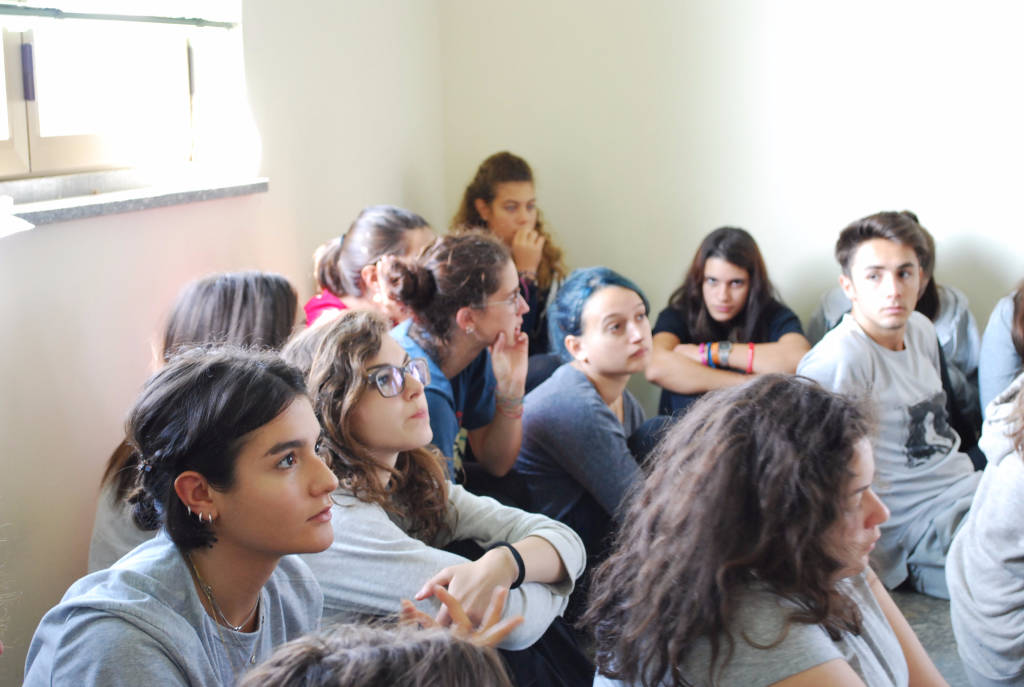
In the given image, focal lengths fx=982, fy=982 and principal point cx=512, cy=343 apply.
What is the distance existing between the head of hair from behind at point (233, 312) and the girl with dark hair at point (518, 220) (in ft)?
5.28

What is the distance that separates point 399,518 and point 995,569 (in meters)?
1.21

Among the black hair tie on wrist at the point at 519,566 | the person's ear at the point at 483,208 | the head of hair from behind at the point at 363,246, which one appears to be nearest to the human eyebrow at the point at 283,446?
the black hair tie on wrist at the point at 519,566

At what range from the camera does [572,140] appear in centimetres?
421

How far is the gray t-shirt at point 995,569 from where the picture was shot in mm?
1937

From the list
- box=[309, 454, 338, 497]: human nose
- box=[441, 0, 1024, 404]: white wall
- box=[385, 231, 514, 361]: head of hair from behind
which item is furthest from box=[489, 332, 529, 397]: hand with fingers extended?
box=[441, 0, 1024, 404]: white wall

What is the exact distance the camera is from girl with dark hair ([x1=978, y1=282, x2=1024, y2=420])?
3305 millimetres

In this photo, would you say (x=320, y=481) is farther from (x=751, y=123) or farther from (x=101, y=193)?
(x=751, y=123)

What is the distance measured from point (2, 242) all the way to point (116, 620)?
37.0 inches

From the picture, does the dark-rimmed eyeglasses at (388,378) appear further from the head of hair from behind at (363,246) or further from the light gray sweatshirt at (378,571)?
the head of hair from behind at (363,246)

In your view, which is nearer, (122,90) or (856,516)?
(856,516)

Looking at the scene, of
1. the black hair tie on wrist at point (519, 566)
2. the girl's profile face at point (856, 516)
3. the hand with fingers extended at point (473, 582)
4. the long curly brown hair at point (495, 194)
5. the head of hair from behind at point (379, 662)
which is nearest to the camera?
the head of hair from behind at point (379, 662)

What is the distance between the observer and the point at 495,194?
3.87 meters

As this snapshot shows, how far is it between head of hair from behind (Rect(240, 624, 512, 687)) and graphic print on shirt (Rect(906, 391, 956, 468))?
2.43m

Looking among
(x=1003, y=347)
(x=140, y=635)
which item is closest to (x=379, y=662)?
(x=140, y=635)
